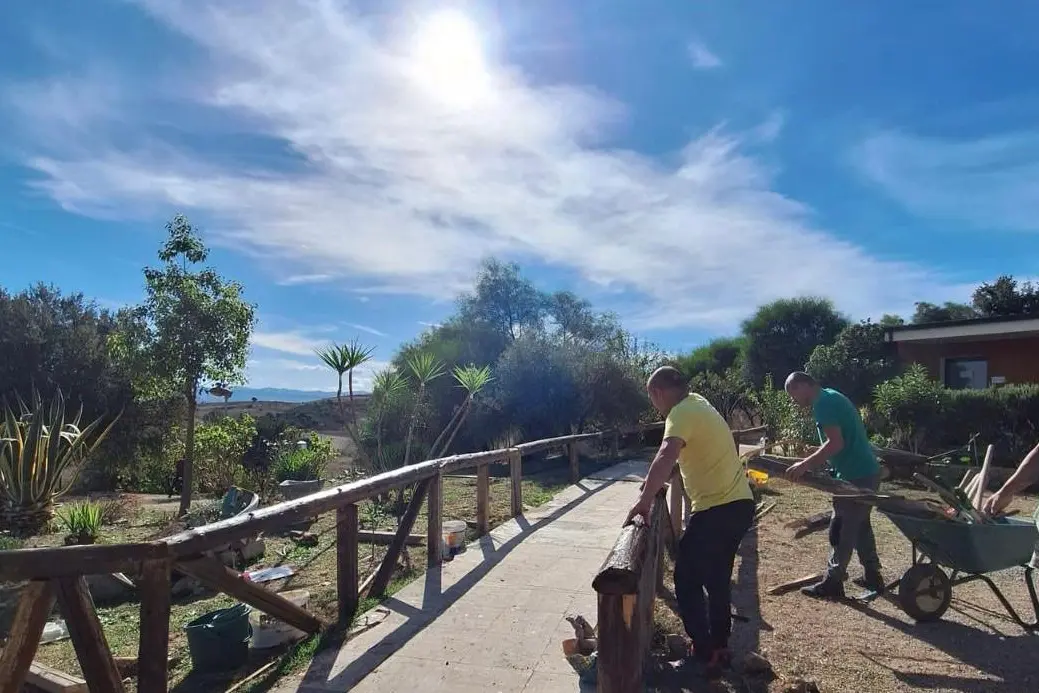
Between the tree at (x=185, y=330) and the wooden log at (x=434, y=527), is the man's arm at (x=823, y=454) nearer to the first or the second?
the wooden log at (x=434, y=527)

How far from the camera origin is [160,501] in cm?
1308

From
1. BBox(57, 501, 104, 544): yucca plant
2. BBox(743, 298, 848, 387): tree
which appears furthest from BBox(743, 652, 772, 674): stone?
BBox(743, 298, 848, 387): tree

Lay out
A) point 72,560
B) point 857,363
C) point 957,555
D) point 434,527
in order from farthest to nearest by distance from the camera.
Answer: point 857,363 < point 434,527 < point 957,555 < point 72,560

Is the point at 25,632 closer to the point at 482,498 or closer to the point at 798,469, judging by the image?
the point at 798,469

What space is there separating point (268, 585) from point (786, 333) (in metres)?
30.7

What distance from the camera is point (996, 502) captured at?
4492 millimetres

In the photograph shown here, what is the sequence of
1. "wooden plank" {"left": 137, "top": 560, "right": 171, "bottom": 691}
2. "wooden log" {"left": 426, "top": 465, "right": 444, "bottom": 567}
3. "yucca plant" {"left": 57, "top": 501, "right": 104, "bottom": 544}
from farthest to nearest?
→ 1. "yucca plant" {"left": 57, "top": 501, "right": 104, "bottom": 544}
2. "wooden log" {"left": 426, "top": 465, "right": 444, "bottom": 567}
3. "wooden plank" {"left": 137, "top": 560, "right": 171, "bottom": 691}

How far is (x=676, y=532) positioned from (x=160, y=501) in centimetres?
1020

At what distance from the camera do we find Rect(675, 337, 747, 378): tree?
34.4 metres

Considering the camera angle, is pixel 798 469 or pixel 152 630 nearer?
pixel 152 630

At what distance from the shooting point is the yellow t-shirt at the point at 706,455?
3885 mm

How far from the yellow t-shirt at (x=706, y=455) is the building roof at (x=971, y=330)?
1529cm

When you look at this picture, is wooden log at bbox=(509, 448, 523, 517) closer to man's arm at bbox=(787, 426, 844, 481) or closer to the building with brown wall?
man's arm at bbox=(787, 426, 844, 481)

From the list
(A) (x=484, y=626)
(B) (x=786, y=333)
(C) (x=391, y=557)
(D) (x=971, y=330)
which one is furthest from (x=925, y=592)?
(B) (x=786, y=333)
